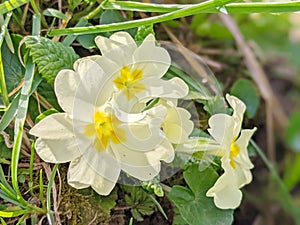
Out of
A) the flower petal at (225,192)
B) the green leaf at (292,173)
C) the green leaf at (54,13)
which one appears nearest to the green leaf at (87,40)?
the green leaf at (54,13)

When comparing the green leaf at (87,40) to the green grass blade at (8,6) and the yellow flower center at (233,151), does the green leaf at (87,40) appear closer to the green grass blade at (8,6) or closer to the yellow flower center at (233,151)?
the green grass blade at (8,6)

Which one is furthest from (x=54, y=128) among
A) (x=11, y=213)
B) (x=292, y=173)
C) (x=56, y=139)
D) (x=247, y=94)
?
(x=292, y=173)

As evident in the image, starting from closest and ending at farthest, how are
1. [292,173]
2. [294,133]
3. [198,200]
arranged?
[198,200] < [292,173] < [294,133]

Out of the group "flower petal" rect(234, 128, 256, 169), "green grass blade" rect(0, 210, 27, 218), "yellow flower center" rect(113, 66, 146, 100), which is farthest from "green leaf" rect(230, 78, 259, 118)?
"green grass blade" rect(0, 210, 27, 218)

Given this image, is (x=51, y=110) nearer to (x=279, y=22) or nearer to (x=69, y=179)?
(x=69, y=179)

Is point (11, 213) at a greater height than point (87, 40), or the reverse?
point (87, 40)

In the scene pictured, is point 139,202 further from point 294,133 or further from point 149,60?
point 294,133

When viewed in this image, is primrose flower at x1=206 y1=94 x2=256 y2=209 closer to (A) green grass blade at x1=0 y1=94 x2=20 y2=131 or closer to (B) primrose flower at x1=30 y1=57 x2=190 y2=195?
(B) primrose flower at x1=30 y1=57 x2=190 y2=195

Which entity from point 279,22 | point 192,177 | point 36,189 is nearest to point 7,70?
point 36,189
